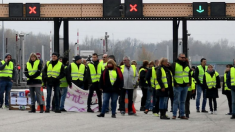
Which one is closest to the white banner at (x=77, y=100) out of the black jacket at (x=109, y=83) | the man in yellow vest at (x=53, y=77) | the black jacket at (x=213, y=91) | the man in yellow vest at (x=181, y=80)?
the man in yellow vest at (x=53, y=77)

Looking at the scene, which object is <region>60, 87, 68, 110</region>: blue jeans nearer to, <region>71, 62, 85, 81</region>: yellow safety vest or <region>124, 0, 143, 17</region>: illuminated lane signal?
<region>71, 62, 85, 81</region>: yellow safety vest

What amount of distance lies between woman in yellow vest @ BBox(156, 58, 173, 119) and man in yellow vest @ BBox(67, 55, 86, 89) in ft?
12.1

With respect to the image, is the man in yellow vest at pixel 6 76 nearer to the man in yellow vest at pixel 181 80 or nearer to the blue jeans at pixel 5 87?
the blue jeans at pixel 5 87

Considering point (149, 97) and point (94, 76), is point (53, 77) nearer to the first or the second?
point (94, 76)

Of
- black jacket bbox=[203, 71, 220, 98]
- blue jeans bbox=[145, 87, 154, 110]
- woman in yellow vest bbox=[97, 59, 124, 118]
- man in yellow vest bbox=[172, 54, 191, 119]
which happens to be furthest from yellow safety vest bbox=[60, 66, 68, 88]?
black jacket bbox=[203, 71, 220, 98]

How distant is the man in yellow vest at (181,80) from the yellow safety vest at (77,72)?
12.8 feet

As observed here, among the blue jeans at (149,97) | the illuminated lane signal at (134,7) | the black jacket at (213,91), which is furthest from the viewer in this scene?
the illuminated lane signal at (134,7)

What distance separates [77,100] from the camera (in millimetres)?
19547

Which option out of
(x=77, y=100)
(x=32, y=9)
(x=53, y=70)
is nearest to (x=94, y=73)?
(x=77, y=100)

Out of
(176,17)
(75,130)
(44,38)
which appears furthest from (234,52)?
(75,130)

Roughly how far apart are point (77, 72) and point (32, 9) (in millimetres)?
14066

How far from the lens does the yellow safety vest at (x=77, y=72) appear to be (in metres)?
19.6

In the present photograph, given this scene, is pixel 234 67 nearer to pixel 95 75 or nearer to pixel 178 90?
pixel 178 90

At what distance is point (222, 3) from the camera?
108ft
